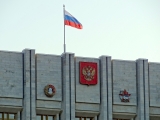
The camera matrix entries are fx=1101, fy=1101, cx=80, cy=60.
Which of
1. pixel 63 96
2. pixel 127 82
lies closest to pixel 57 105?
pixel 63 96

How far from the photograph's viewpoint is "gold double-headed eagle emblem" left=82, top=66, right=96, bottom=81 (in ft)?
358

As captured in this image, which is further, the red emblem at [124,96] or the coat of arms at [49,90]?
the red emblem at [124,96]

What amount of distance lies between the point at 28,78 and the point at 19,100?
7.66 ft

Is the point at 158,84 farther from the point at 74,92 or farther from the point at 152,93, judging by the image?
the point at 74,92

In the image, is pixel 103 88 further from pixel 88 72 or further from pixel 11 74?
pixel 11 74

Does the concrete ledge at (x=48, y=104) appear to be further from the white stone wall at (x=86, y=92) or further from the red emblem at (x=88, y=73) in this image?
the red emblem at (x=88, y=73)

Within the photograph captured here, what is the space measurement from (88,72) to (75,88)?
7.10 ft

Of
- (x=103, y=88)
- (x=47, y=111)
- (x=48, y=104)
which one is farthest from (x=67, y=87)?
(x=103, y=88)

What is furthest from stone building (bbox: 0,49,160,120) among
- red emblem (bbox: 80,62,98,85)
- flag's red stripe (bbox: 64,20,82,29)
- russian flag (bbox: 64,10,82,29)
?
russian flag (bbox: 64,10,82,29)

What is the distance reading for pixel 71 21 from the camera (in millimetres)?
111125

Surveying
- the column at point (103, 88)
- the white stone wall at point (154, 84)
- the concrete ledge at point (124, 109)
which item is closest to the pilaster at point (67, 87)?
the column at point (103, 88)

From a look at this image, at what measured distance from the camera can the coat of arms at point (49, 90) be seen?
107375 mm

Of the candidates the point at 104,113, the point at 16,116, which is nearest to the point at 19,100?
the point at 16,116

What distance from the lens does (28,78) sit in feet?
351
